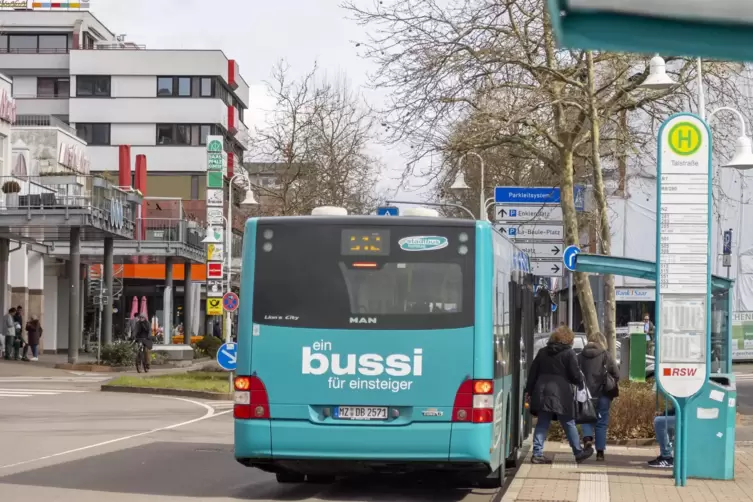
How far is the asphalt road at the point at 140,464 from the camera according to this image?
39.5 feet

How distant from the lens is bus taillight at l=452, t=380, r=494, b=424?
11102 mm

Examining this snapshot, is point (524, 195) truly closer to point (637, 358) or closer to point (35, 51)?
point (637, 358)

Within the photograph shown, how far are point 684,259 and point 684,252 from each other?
7 cm

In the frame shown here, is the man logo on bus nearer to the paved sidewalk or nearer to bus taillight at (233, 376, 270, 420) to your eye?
bus taillight at (233, 376, 270, 420)

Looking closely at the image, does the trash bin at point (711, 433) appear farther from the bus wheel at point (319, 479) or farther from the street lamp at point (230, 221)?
the street lamp at point (230, 221)

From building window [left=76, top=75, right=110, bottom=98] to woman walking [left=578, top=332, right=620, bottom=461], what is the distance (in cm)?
7264

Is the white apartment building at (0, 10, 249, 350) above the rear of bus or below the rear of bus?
above

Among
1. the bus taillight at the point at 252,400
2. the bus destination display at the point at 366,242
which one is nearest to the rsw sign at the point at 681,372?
the bus destination display at the point at 366,242

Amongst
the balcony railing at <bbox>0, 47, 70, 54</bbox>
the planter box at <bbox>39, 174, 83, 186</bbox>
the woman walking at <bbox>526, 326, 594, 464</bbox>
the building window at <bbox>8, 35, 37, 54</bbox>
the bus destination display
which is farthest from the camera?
the building window at <bbox>8, 35, 37, 54</bbox>

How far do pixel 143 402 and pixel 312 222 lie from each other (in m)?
17.2

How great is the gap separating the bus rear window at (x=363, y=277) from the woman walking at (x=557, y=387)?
3.84 meters

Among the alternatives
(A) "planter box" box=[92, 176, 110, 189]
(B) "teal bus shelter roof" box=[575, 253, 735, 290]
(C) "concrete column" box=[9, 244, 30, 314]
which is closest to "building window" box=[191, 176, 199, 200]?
(C) "concrete column" box=[9, 244, 30, 314]

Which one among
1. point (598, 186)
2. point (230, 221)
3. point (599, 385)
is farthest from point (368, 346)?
point (230, 221)

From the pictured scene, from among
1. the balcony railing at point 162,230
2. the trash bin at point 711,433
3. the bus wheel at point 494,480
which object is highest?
the balcony railing at point 162,230
